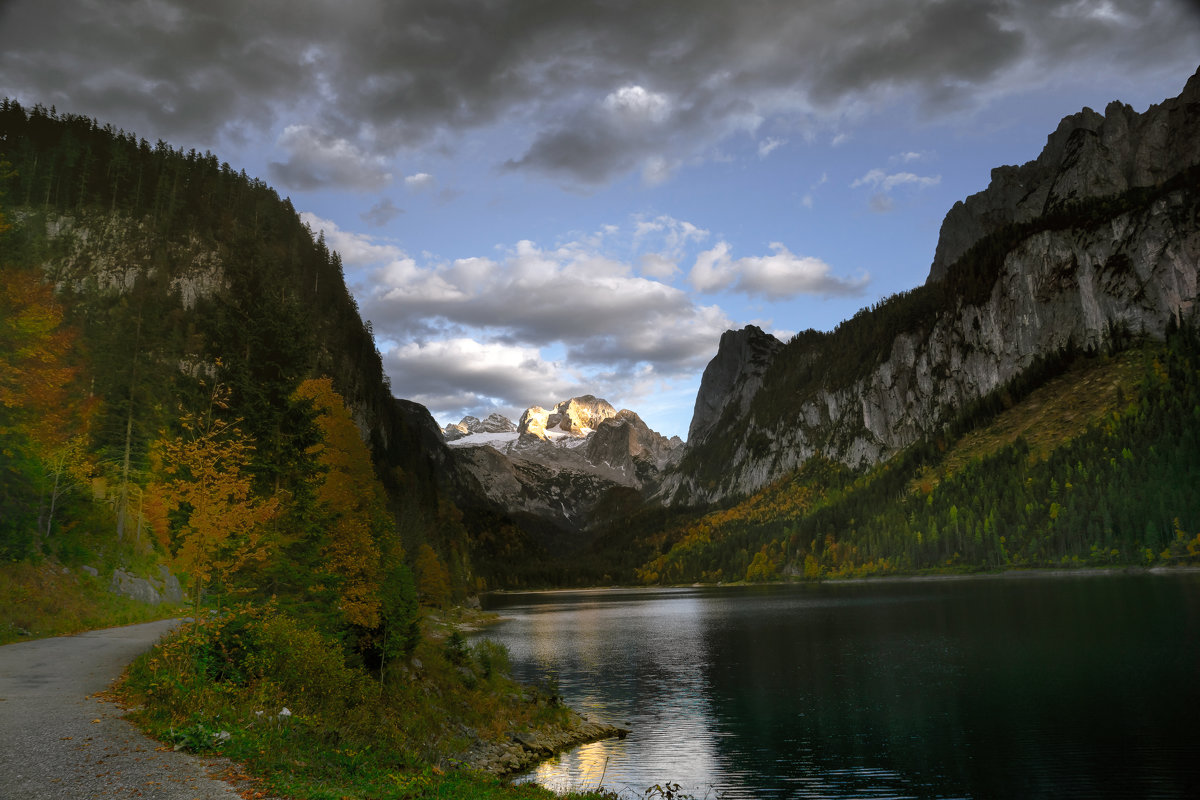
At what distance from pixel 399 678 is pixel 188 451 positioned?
86.0ft

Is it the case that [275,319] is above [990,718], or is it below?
above

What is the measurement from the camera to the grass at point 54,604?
36781mm

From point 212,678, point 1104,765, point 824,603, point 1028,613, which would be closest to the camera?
point 212,678

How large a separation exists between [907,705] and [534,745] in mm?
26571

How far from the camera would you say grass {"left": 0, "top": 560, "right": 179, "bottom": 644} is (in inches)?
1448

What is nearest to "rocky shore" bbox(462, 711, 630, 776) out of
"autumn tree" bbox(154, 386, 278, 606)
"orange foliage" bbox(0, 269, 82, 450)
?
"autumn tree" bbox(154, 386, 278, 606)

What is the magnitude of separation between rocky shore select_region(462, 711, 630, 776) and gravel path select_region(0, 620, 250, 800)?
1802 centimetres

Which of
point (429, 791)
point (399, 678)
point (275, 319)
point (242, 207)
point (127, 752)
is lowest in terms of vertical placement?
point (399, 678)

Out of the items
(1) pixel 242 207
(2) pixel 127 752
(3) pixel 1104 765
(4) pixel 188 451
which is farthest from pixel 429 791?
(1) pixel 242 207

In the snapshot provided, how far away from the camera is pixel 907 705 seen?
48625 mm

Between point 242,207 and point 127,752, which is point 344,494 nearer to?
point 127,752

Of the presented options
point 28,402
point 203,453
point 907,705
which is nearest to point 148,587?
point 28,402

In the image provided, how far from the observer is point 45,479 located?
46.4m

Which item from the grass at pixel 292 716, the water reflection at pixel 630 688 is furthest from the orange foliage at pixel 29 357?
the water reflection at pixel 630 688
